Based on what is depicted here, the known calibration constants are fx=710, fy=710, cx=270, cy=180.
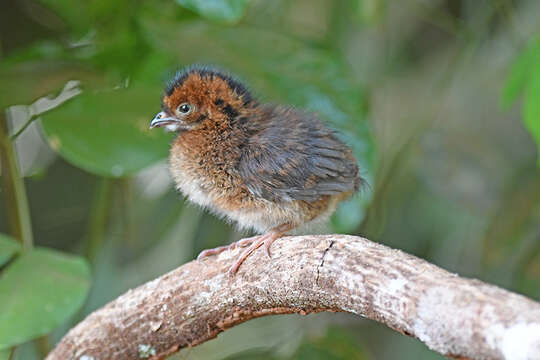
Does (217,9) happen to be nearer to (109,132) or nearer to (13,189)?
(109,132)

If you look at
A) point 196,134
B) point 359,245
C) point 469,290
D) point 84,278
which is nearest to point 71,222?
point 84,278

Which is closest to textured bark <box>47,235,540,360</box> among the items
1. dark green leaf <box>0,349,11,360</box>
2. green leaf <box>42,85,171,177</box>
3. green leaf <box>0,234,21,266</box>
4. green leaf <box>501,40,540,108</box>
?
dark green leaf <box>0,349,11,360</box>

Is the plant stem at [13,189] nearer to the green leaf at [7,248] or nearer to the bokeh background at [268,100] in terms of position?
the bokeh background at [268,100]

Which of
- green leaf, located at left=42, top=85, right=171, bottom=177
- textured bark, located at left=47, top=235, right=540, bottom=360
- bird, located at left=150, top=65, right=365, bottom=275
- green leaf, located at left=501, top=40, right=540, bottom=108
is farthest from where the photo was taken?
green leaf, located at left=42, top=85, right=171, bottom=177

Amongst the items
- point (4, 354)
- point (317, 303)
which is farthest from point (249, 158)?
point (4, 354)

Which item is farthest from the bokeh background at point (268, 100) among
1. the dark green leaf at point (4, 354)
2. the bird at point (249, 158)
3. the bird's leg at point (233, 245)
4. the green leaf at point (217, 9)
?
the bird's leg at point (233, 245)

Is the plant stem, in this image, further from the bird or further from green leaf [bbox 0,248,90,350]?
the bird

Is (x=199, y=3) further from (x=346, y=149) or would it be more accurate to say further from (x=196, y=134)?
(x=346, y=149)

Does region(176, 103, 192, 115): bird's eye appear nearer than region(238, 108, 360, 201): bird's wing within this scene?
No
